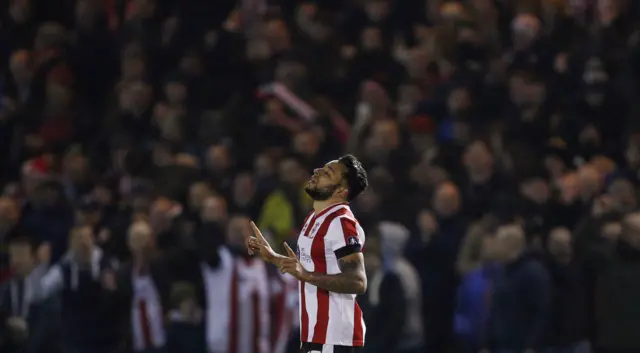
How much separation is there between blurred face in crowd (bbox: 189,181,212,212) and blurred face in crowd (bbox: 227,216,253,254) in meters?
0.73

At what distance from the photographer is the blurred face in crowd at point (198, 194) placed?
46.2 feet

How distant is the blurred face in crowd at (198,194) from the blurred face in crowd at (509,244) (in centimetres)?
295

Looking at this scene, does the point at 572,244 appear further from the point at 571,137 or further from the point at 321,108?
the point at 321,108

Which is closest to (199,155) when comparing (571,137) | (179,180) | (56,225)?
(179,180)

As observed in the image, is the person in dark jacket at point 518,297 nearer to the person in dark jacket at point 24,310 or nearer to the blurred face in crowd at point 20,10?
the person in dark jacket at point 24,310

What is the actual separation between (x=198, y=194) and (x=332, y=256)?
6065 mm

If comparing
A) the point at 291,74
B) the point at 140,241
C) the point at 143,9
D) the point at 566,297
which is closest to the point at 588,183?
the point at 566,297

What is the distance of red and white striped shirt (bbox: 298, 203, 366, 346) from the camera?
8203 mm

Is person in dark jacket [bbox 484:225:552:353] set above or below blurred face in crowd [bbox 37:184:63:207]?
below

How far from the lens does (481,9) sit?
53.5 ft

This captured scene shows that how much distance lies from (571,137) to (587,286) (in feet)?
7.81

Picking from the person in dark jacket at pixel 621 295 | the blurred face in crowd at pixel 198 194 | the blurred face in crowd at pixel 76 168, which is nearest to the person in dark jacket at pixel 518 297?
the person in dark jacket at pixel 621 295

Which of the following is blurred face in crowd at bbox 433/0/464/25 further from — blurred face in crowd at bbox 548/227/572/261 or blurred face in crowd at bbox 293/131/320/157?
blurred face in crowd at bbox 548/227/572/261

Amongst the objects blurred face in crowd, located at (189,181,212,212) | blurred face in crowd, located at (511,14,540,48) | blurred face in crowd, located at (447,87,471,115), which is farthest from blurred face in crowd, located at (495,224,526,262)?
blurred face in crowd, located at (511,14,540,48)
